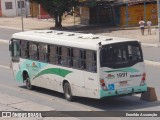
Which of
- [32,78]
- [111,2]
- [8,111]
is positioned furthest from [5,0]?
[8,111]

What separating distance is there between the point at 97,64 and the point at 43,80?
15.3 ft

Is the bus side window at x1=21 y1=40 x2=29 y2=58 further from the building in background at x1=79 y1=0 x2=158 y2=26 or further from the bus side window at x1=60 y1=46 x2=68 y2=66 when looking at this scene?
the building in background at x1=79 y1=0 x2=158 y2=26

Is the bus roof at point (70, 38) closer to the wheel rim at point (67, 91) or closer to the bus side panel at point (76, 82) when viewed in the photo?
the bus side panel at point (76, 82)

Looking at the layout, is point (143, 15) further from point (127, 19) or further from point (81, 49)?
point (81, 49)

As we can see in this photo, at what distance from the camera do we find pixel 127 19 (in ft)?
204

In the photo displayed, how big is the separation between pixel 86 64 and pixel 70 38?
1.96m

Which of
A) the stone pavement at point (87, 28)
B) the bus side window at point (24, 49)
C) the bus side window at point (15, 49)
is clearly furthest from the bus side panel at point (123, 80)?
the stone pavement at point (87, 28)

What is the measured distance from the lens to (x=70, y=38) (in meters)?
21.3

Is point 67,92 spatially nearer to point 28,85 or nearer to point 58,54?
point 58,54

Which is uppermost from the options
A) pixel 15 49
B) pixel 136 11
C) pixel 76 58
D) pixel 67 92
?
pixel 136 11

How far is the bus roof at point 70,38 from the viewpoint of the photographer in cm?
1956

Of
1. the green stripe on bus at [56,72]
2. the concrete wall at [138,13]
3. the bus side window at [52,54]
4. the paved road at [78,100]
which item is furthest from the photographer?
the concrete wall at [138,13]

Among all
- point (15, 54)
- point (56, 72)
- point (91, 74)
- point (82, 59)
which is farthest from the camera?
point (15, 54)

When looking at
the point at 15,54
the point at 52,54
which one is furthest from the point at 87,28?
the point at 52,54
